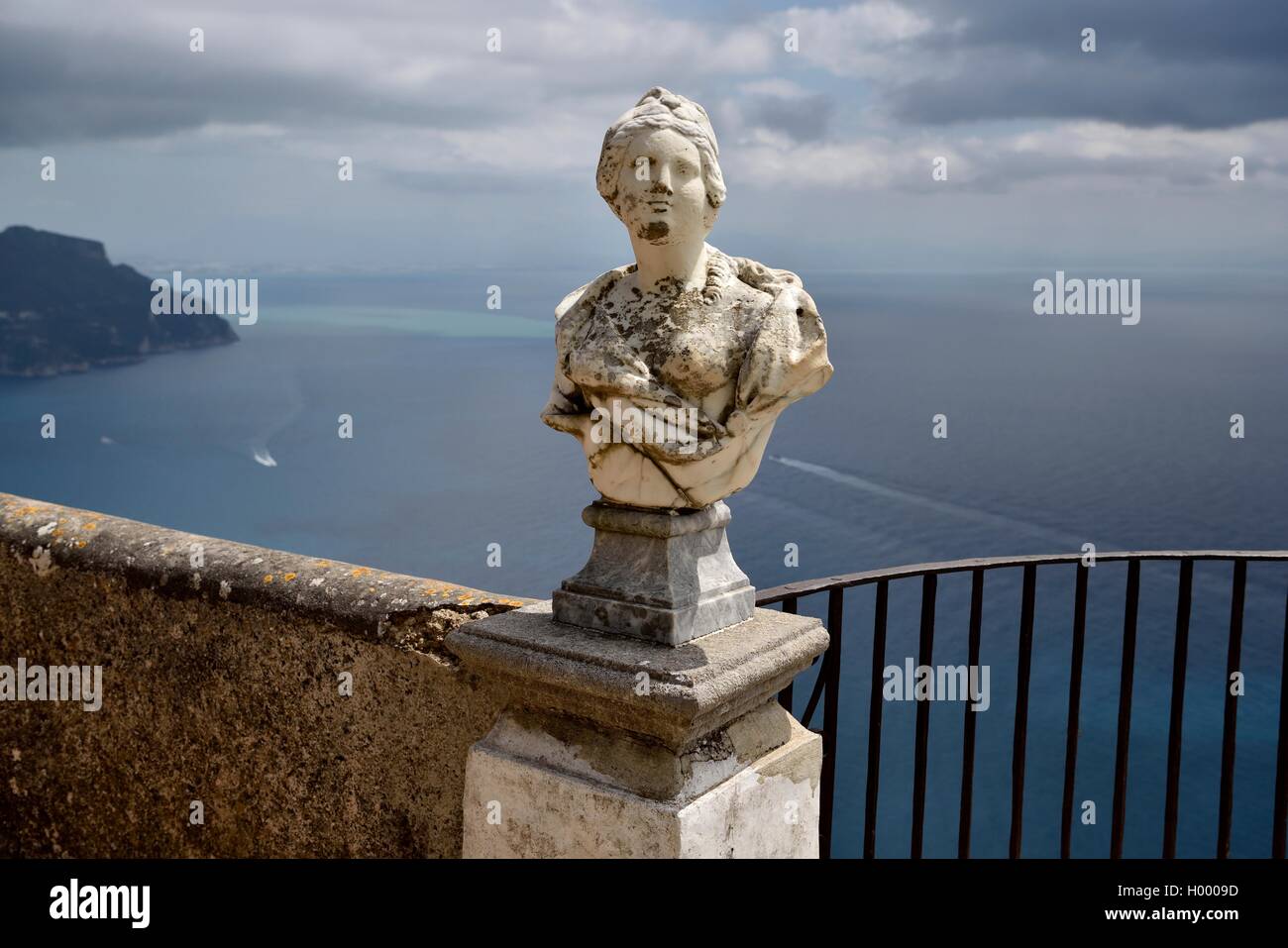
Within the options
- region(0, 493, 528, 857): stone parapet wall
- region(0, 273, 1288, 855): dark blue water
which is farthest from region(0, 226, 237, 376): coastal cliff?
region(0, 493, 528, 857): stone parapet wall

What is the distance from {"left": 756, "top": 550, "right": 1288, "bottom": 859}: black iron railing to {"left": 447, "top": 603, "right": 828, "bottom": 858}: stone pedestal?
0.60 m

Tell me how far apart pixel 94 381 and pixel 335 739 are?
1684 centimetres

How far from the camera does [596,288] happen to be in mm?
2428

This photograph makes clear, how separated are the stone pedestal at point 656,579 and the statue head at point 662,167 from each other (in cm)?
60

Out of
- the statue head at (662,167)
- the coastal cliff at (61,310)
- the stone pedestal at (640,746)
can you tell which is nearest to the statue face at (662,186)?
the statue head at (662,167)

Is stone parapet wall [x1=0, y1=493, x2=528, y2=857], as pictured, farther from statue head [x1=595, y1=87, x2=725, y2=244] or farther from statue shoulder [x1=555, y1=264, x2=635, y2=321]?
statue head [x1=595, y1=87, x2=725, y2=244]

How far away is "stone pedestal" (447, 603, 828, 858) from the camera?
2068 millimetres

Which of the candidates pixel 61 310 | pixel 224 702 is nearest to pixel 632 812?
pixel 224 702

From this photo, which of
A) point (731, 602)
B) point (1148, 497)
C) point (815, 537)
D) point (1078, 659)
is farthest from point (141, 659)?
point (1148, 497)

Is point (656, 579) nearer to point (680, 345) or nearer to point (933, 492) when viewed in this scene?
point (680, 345)

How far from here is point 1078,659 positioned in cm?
324

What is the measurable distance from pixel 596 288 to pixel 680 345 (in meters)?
0.33
